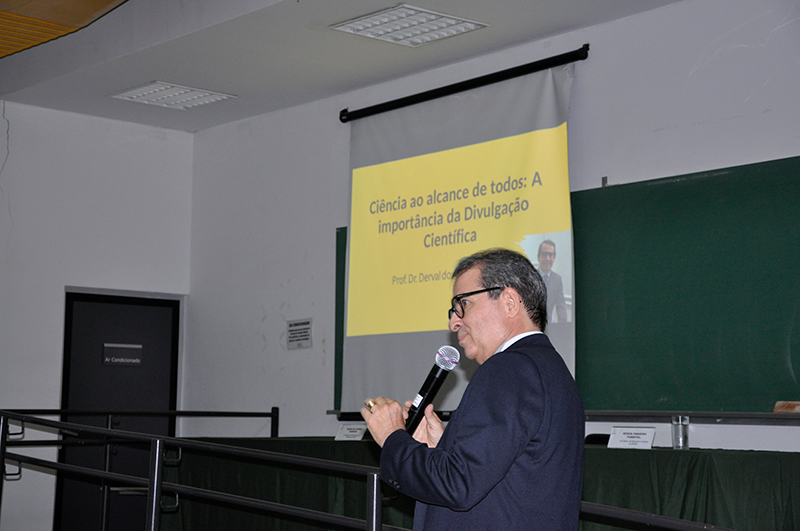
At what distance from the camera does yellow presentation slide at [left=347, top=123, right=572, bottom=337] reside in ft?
16.1

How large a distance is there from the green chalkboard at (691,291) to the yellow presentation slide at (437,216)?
0.92 ft

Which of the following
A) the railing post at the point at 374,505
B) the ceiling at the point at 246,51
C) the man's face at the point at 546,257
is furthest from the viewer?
the man's face at the point at 546,257

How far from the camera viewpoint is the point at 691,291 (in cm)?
430

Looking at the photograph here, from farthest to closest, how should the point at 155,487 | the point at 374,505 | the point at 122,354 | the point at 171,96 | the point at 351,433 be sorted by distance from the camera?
the point at 122,354 → the point at 171,96 → the point at 351,433 → the point at 155,487 → the point at 374,505

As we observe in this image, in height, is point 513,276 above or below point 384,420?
above

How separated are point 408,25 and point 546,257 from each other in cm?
144

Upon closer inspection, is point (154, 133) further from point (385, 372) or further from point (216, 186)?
point (385, 372)

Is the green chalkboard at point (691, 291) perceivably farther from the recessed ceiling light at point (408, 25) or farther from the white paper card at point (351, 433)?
the white paper card at point (351, 433)

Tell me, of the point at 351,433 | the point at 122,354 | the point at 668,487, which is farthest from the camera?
the point at 122,354

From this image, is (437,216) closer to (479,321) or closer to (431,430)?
(431,430)

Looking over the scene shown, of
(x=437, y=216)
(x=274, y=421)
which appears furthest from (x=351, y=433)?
(x=437, y=216)

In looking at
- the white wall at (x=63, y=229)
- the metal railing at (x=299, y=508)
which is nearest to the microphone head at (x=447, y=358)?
the metal railing at (x=299, y=508)

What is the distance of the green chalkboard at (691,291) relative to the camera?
400cm

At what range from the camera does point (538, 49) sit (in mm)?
5094
